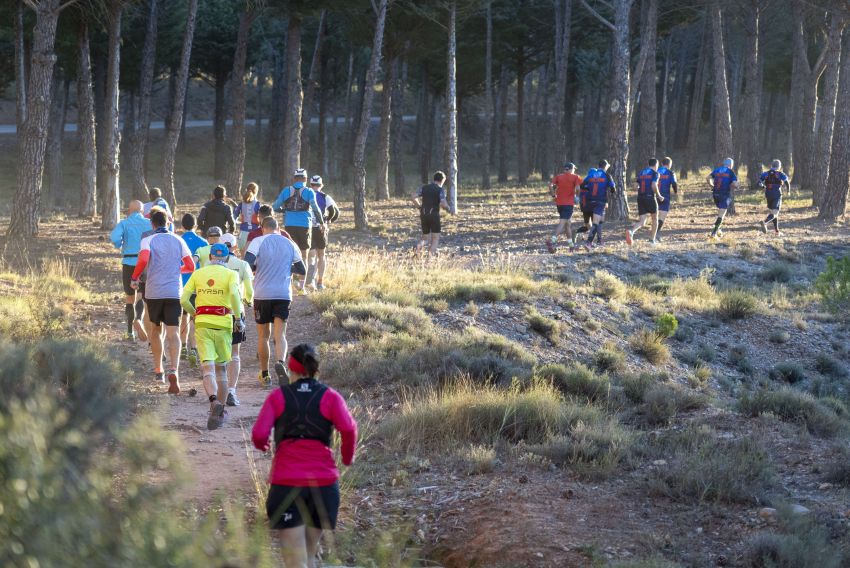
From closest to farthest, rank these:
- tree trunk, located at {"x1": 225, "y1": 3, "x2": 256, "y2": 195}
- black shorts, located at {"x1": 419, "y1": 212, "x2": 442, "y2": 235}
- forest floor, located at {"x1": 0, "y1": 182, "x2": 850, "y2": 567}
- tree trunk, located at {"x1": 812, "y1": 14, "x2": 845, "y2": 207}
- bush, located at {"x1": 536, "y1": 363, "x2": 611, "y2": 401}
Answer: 1. forest floor, located at {"x1": 0, "y1": 182, "x2": 850, "y2": 567}
2. bush, located at {"x1": 536, "y1": 363, "x2": 611, "y2": 401}
3. black shorts, located at {"x1": 419, "y1": 212, "x2": 442, "y2": 235}
4. tree trunk, located at {"x1": 225, "y1": 3, "x2": 256, "y2": 195}
5. tree trunk, located at {"x1": 812, "y1": 14, "x2": 845, "y2": 207}

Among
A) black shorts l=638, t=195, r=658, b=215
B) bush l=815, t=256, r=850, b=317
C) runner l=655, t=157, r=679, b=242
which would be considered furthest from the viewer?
runner l=655, t=157, r=679, b=242

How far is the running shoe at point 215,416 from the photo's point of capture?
1023 cm

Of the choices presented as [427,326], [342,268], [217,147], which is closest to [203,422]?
[427,326]

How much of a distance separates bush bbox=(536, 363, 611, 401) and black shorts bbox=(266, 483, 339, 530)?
22.8 ft

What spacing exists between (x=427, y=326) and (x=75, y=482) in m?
11.4

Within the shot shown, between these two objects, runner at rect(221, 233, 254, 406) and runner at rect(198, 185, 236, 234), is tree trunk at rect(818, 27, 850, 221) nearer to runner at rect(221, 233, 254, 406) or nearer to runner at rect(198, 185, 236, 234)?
runner at rect(198, 185, 236, 234)

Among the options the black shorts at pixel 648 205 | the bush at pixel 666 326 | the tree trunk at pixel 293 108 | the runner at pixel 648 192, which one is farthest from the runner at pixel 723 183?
the tree trunk at pixel 293 108

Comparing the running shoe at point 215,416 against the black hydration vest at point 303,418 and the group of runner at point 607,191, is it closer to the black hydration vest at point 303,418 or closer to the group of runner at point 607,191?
the black hydration vest at point 303,418

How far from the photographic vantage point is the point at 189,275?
1261 centimetres

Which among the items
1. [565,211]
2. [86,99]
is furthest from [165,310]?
[86,99]

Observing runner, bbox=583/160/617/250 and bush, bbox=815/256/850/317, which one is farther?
runner, bbox=583/160/617/250

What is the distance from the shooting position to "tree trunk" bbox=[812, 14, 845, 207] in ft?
97.8

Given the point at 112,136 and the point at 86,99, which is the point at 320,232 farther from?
the point at 86,99

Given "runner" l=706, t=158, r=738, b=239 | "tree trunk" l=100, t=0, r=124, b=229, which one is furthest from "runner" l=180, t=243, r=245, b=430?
"runner" l=706, t=158, r=738, b=239
